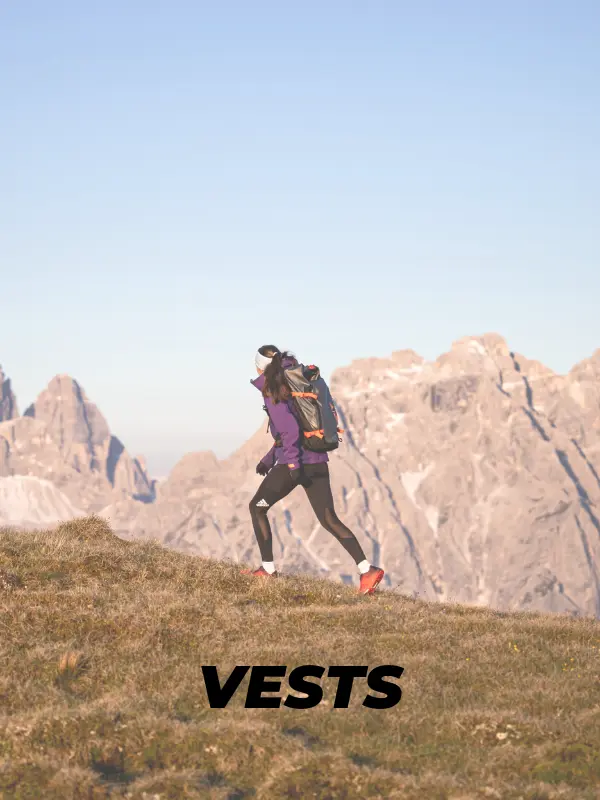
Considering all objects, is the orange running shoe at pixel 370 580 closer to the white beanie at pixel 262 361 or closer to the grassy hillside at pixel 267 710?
the grassy hillside at pixel 267 710

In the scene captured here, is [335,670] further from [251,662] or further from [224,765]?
[224,765]

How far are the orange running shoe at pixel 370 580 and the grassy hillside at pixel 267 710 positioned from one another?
737 millimetres

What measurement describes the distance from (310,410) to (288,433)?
55cm

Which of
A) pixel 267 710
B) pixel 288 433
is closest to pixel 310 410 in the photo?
pixel 288 433

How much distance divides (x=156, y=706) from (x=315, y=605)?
536 cm

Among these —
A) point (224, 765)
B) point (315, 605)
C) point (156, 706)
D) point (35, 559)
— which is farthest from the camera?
point (35, 559)

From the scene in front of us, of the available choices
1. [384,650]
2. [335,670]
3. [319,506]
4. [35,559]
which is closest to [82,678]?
[335,670]

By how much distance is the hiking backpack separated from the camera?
1686 cm

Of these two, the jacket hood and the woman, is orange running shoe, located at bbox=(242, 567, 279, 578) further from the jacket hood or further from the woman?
the jacket hood

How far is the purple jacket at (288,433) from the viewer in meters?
16.8

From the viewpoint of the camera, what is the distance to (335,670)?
36.5ft

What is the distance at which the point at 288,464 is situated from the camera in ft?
55.3

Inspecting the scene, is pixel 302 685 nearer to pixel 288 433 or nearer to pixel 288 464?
pixel 288 464

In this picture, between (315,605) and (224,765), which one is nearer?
(224,765)
